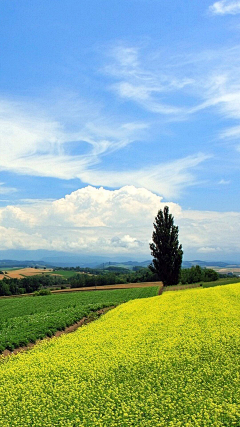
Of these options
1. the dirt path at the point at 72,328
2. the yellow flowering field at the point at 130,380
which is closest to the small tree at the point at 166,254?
the dirt path at the point at 72,328

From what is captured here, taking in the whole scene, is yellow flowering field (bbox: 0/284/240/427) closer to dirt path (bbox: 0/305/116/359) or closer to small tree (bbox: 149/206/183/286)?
dirt path (bbox: 0/305/116/359)

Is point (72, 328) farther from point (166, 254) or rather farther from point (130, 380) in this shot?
point (166, 254)

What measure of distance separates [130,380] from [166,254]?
4783 centimetres

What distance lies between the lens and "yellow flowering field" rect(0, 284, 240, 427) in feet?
32.6

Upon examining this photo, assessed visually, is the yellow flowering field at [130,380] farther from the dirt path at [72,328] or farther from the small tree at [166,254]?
the small tree at [166,254]

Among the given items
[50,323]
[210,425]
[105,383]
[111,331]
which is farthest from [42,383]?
[50,323]

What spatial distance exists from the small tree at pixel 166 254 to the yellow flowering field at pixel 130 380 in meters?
40.5

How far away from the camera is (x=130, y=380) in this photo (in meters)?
12.3

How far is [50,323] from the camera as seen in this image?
25.8m

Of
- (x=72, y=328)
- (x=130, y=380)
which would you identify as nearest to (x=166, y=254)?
(x=72, y=328)

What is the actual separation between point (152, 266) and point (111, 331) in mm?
41378

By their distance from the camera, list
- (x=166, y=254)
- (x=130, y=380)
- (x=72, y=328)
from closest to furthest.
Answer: (x=130, y=380) < (x=72, y=328) < (x=166, y=254)

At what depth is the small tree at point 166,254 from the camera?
196ft

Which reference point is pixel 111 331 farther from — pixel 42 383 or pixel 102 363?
pixel 42 383
